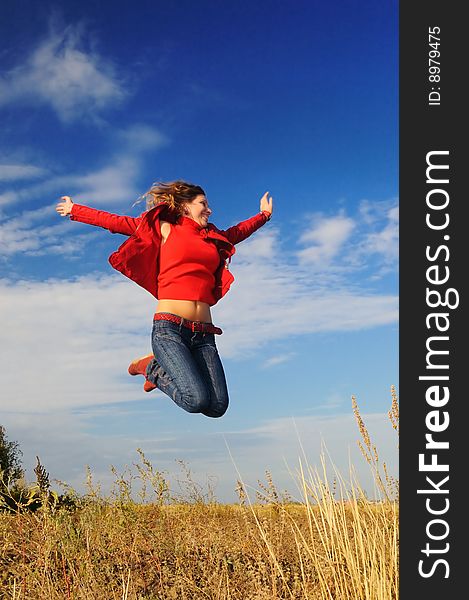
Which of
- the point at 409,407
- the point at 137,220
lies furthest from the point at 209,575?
the point at 137,220

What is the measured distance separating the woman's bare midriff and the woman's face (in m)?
0.88

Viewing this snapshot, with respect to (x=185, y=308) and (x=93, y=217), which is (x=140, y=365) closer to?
(x=185, y=308)

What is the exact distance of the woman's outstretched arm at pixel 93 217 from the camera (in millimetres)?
5969

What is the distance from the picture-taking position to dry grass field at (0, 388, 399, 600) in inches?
164

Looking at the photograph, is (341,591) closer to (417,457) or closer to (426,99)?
(417,457)

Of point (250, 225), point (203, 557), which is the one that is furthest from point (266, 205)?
point (203, 557)

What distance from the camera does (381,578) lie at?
3957 millimetres

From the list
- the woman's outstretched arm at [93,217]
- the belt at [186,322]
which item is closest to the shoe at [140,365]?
the belt at [186,322]

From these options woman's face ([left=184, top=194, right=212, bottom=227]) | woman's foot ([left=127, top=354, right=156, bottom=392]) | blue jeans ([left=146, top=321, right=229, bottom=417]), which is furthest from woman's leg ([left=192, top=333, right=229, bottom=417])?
woman's face ([left=184, top=194, right=212, bottom=227])

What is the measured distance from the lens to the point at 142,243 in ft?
→ 20.4

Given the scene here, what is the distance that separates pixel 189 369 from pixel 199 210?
5.52 ft

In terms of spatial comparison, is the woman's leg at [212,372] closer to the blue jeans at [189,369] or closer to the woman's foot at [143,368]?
the blue jeans at [189,369]

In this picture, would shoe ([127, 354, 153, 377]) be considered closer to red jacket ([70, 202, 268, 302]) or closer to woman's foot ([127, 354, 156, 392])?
woman's foot ([127, 354, 156, 392])

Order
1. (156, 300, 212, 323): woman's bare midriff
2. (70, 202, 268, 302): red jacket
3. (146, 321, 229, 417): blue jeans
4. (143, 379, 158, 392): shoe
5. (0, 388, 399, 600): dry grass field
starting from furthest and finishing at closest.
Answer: (143, 379, 158, 392): shoe → (156, 300, 212, 323): woman's bare midriff → (70, 202, 268, 302): red jacket → (146, 321, 229, 417): blue jeans → (0, 388, 399, 600): dry grass field
